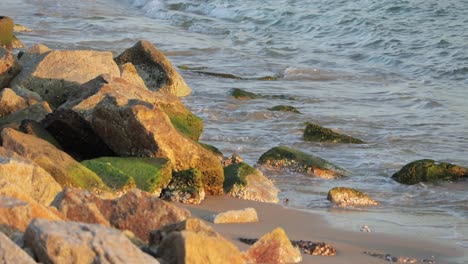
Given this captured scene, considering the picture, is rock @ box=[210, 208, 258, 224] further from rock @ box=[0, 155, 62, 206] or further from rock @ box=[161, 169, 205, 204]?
rock @ box=[0, 155, 62, 206]

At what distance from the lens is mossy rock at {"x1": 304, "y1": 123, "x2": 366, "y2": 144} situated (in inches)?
425

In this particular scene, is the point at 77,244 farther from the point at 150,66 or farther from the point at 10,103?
the point at 150,66

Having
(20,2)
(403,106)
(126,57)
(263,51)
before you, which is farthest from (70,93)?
(20,2)

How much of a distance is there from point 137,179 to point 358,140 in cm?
449

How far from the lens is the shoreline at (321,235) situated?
583cm

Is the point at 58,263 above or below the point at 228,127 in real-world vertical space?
above

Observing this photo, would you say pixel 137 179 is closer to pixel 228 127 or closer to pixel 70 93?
pixel 70 93

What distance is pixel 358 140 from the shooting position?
10.9 m

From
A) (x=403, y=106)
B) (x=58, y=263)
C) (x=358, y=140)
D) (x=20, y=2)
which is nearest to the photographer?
(x=58, y=263)

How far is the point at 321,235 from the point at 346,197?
1518 mm

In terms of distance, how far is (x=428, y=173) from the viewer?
909 cm

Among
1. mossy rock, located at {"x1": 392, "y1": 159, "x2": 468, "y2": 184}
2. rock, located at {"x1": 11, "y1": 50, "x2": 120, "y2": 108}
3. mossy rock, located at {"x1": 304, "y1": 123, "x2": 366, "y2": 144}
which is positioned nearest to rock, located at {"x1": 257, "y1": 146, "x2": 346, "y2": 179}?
mossy rock, located at {"x1": 392, "y1": 159, "x2": 468, "y2": 184}

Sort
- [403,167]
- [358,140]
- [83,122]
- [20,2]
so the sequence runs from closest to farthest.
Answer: [83,122] → [403,167] → [358,140] → [20,2]

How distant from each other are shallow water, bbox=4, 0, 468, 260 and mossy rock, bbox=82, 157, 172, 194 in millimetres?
1342
